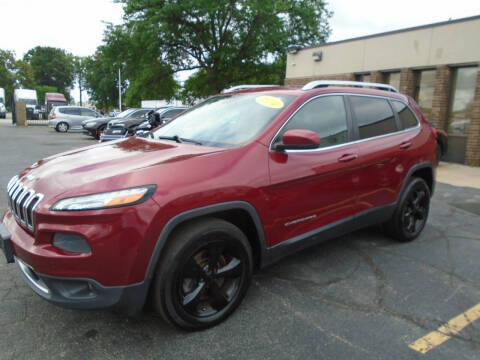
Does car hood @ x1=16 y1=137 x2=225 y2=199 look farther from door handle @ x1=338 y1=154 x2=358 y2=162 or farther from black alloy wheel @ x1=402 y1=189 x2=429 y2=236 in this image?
black alloy wheel @ x1=402 y1=189 x2=429 y2=236

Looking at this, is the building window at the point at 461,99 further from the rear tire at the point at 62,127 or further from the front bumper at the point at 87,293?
the rear tire at the point at 62,127

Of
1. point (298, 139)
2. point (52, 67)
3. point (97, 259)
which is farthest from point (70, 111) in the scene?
point (52, 67)

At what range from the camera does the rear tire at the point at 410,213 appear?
4023 mm

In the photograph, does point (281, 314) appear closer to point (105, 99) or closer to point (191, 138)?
point (191, 138)

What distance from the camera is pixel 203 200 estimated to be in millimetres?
2324

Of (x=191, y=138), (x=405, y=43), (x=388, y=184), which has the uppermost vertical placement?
(x=405, y=43)

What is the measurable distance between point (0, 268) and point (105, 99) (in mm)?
63321

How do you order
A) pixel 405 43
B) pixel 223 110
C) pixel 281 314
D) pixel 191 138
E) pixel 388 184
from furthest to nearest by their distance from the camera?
1. pixel 405 43
2. pixel 388 184
3. pixel 223 110
4. pixel 191 138
5. pixel 281 314

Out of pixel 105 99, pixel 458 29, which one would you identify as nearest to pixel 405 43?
pixel 458 29

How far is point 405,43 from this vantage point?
12.0 metres

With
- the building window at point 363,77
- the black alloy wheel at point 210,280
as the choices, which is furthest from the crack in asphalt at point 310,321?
the building window at point 363,77

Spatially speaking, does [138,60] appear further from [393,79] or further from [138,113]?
[393,79]

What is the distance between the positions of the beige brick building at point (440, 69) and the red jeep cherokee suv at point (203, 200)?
28.6 feet

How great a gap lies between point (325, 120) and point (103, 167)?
1.92 m
